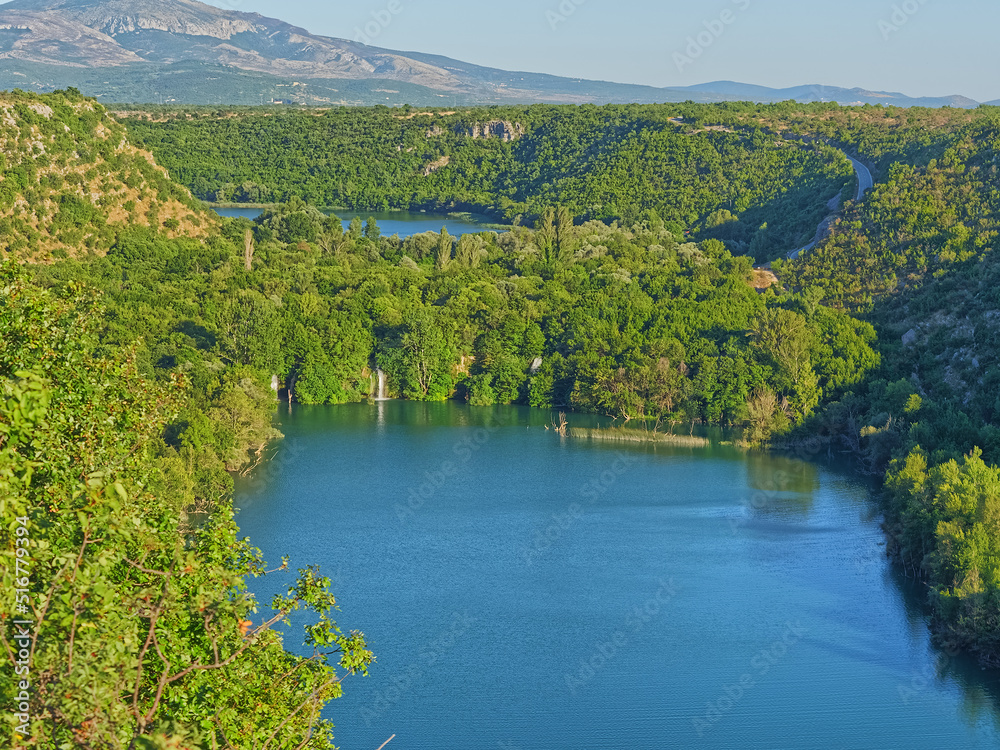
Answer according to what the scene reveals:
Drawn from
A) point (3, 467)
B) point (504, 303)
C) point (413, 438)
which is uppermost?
point (3, 467)

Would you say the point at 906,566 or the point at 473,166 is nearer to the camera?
the point at 906,566

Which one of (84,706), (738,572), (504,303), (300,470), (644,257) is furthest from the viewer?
(644,257)

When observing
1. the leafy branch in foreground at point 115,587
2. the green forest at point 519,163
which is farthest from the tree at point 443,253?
the leafy branch in foreground at point 115,587

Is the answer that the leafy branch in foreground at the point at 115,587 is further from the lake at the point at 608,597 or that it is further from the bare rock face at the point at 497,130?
the bare rock face at the point at 497,130

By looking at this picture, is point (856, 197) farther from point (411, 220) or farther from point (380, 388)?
point (411, 220)

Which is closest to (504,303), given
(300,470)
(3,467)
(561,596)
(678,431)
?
(678,431)

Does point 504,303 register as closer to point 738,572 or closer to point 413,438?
point 413,438

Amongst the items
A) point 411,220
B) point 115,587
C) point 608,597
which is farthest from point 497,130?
point 115,587
